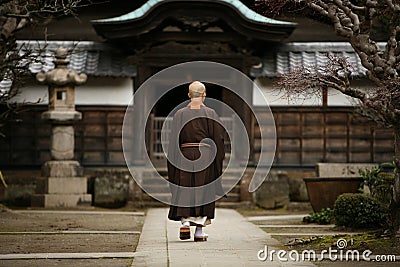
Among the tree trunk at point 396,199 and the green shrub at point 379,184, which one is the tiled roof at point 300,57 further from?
the tree trunk at point 396,199

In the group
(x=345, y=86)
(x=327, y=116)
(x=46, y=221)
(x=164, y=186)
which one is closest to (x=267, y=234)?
(x=345, y=86)

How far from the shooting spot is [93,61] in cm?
2014

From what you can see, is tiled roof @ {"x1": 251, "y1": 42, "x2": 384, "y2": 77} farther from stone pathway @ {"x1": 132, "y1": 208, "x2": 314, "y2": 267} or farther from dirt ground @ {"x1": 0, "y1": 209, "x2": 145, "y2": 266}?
stone pathway @ {"x1": 132, "y1": 208, "x2": 314, "y2": 267}

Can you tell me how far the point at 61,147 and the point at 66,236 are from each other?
7.05m

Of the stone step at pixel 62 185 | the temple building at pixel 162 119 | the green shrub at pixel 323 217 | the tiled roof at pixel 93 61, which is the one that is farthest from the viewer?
the tiled roof at pixel 93 61

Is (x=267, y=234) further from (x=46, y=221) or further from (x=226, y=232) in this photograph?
(x=46, y=221)

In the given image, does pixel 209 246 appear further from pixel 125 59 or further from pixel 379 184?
pixel 125 59

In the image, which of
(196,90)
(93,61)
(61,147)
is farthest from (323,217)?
(93,61)

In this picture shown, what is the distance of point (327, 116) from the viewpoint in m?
19.9

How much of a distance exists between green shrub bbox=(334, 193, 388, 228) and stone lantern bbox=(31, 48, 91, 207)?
282 inches

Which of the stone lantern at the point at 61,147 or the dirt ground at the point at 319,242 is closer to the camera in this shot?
the dirt ground at the point at 319,242

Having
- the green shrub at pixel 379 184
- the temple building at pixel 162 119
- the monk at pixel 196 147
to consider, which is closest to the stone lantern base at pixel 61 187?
the temple building at pixel 162 119

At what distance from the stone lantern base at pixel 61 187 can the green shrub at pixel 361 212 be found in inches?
281

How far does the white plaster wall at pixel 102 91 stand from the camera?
65.2 ft
